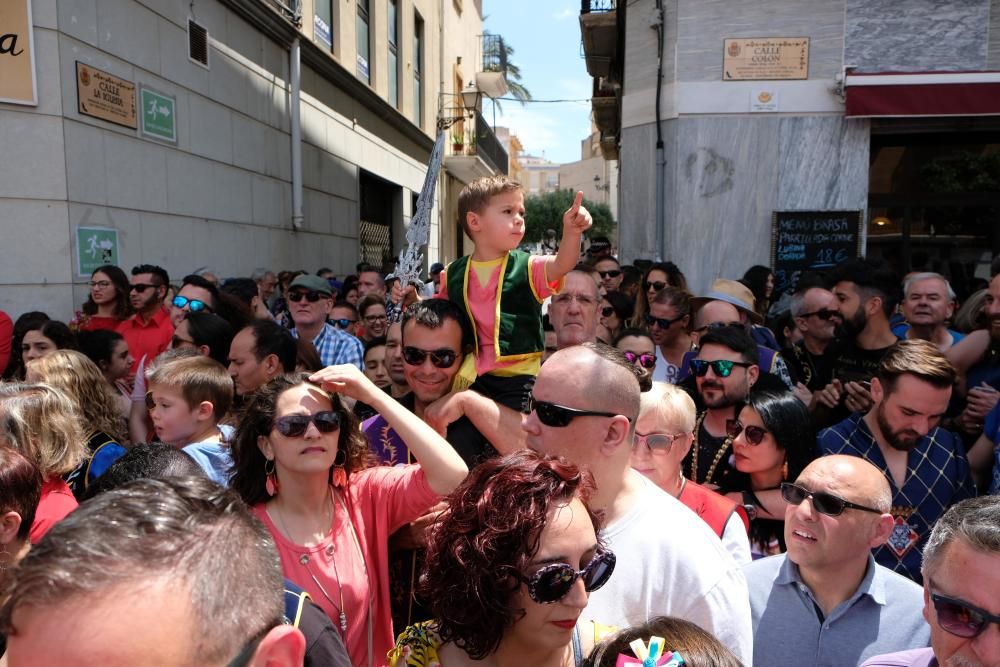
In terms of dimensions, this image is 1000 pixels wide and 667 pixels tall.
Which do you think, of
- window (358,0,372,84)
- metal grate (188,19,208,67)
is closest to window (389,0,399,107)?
window (358,0,372,84)

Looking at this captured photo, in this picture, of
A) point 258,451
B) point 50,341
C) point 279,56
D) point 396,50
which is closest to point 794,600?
point 258,451

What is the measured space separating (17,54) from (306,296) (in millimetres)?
3439

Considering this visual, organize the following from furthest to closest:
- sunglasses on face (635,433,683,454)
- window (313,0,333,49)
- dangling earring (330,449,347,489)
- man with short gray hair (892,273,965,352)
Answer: window (313,0,333,49), man with short gray hair (892,273,965,352), sunglasses on face (635,433,683,454), dangling earring (330,449,347,489)

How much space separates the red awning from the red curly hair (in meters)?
8.96

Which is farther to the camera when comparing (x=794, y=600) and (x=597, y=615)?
(x=794, y=600)

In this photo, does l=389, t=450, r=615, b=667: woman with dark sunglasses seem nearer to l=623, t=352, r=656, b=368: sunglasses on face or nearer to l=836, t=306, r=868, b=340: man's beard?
l=623, t=352, r=656, b=368: sunglasses on face

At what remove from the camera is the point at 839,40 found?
30.4ft

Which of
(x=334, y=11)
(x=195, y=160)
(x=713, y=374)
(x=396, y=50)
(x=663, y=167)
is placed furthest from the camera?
(x=396, y=50)

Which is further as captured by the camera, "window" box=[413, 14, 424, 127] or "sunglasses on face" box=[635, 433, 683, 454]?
"window" box=[413, 14, 424, 127]

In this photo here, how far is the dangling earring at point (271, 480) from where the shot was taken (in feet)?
8.65

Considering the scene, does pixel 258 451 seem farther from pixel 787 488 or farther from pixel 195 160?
pixel 195 160

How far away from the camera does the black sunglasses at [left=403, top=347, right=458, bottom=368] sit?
3273 millimetres

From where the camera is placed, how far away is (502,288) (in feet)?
12.0

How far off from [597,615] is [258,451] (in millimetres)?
1320
